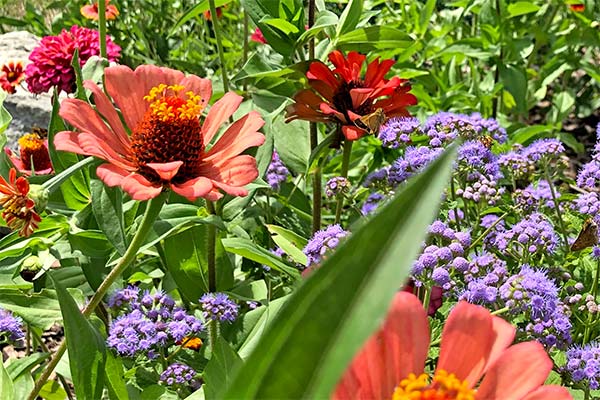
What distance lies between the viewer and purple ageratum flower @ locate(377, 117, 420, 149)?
163 centimetres

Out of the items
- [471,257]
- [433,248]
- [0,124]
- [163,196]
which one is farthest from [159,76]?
[471,257]

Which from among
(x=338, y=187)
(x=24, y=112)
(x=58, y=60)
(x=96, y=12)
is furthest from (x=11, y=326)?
(x=96, y=12)

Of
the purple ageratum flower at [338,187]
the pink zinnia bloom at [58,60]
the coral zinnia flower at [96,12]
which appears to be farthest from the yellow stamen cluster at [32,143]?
the coral zinnia flower at [96,12]

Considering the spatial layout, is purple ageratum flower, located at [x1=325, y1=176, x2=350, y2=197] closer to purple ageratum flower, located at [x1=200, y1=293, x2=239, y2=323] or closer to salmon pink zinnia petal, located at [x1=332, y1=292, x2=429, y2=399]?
purple ageratum flower, located at [x1=200, y1=293, x2=239, y2=323]

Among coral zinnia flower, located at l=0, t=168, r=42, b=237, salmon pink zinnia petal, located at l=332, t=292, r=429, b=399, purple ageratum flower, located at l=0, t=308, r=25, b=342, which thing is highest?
salmon pink zinnia petal, located at l=332, t=292, r=429, b=399

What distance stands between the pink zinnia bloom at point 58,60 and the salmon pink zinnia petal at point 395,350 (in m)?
1.62

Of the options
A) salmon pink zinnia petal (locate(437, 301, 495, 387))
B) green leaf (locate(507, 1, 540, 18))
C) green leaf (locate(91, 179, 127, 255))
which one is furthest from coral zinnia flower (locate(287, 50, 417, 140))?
green leaf (locate(507, 1, 540, 18))

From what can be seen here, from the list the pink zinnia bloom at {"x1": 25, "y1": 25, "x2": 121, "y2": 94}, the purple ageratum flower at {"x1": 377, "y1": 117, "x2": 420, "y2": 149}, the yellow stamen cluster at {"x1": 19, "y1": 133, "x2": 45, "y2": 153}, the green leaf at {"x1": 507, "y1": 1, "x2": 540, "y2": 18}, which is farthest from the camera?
the green leaf at {"x1": 507, "y1": 1, "x2": 540, "y2": 18}

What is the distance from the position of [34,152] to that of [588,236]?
1.34 metres

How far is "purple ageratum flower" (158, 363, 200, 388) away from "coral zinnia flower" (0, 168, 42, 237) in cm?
33

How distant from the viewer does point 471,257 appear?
57.0 inches

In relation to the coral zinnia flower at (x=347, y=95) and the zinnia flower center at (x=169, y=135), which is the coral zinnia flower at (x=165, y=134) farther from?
the coral zinnia flower at (x=347, y=95)

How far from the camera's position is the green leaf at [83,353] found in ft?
3.28

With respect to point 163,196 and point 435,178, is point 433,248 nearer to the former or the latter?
point 163,196
